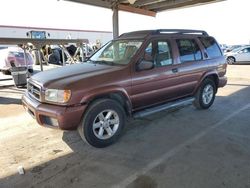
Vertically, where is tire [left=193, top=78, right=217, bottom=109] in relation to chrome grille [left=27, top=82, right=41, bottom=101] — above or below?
below

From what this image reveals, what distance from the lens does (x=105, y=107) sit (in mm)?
3881

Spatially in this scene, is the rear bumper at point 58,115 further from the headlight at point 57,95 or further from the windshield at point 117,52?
the windshield at point 117,52

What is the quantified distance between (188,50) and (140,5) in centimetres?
592

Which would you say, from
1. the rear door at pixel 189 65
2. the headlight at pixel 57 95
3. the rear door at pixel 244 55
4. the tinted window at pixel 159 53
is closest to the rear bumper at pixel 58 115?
the headlight at pixel 57 95

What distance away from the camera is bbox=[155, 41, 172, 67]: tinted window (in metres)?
4.66

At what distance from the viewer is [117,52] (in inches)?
191

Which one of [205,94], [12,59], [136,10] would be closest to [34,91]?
[205,94]

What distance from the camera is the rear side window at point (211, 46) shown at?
588cm

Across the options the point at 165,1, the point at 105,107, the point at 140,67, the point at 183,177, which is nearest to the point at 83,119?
the point at 105,107

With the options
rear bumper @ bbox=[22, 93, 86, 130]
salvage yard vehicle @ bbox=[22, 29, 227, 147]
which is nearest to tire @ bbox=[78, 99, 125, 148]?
salvage yard vehicle @ bbox=[22, 29, 227, 147]

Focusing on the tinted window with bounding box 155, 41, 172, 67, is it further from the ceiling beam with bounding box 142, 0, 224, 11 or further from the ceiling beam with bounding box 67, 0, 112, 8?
the ceiling beam with bounding box 142, 0, 224, 11

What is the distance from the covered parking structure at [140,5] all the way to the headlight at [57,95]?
6.03 meters

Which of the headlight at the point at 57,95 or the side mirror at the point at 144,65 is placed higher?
the side mirror at the point at 144,65

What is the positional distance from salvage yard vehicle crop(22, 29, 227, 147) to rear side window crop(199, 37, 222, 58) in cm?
3
